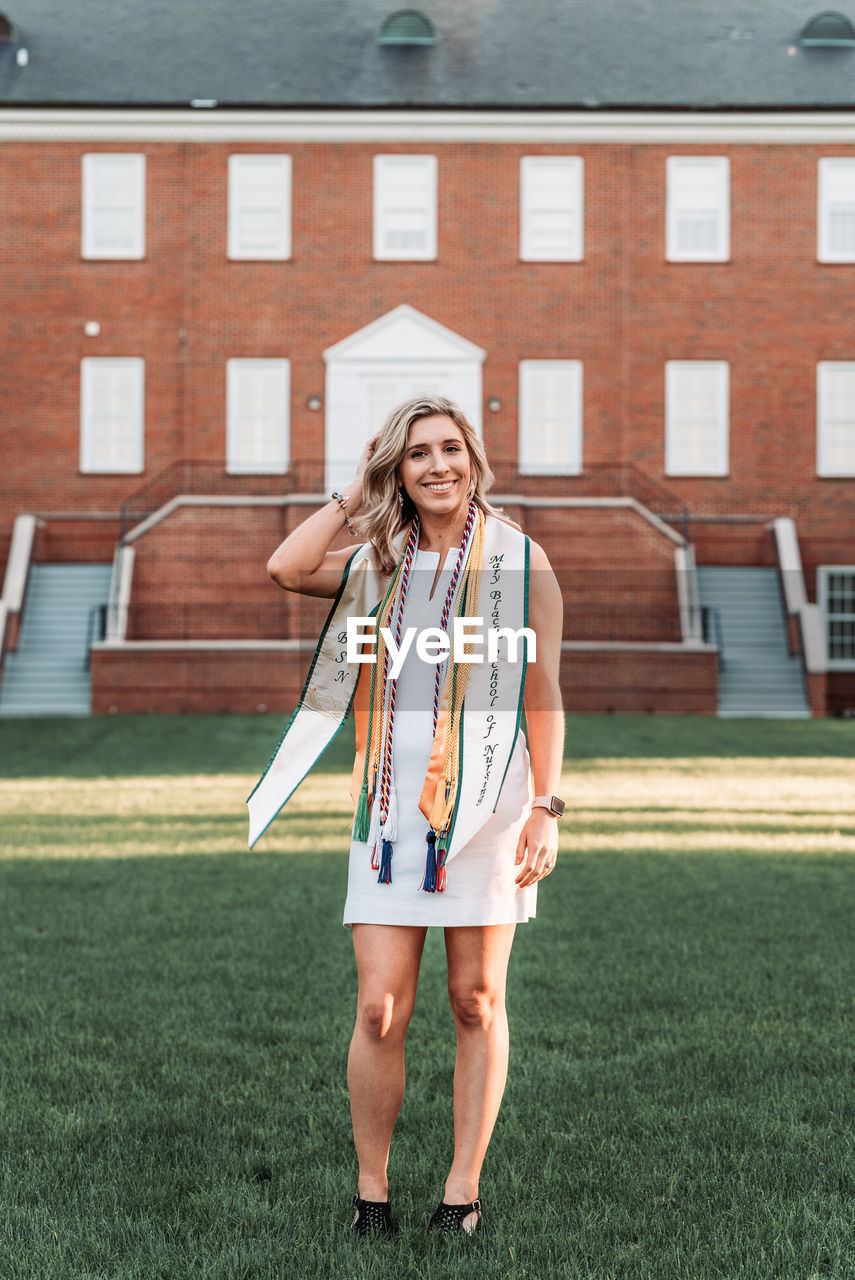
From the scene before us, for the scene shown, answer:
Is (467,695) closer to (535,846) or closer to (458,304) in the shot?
(535,846)

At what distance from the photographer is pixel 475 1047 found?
3.46 m

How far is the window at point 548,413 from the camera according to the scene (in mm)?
26734

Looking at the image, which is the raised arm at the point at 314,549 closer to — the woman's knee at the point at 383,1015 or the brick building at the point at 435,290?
the woman's knee at the point at 383,1015

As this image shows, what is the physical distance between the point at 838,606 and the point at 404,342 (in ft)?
31.9

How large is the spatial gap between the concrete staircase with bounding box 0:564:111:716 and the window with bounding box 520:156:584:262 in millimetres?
10224

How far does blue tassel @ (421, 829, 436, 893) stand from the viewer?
3299 millimetres

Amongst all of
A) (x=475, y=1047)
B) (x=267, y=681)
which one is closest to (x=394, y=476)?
(x=475, y=1047)

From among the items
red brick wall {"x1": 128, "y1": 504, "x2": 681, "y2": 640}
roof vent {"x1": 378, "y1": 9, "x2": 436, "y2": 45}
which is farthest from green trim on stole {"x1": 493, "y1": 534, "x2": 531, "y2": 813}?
roof vent {"x1": 378, "y1": 9, "x2": 436, "y2": 45}

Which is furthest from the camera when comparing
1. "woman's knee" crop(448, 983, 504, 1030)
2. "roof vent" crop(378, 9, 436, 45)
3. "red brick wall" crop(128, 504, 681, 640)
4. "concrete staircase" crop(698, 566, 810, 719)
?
"roof vent" crop(378, 9, 436, 45)

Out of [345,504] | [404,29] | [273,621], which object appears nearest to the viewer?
[345,504]

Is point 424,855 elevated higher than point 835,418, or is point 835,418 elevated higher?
point 835,418

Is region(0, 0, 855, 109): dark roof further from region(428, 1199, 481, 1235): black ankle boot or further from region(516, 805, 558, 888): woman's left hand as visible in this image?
region(428, 1199, 481, 1235): black ankle boot

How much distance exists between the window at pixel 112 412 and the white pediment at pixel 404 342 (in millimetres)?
3793


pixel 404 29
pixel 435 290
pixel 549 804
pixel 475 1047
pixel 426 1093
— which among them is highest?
pixel 404 29
